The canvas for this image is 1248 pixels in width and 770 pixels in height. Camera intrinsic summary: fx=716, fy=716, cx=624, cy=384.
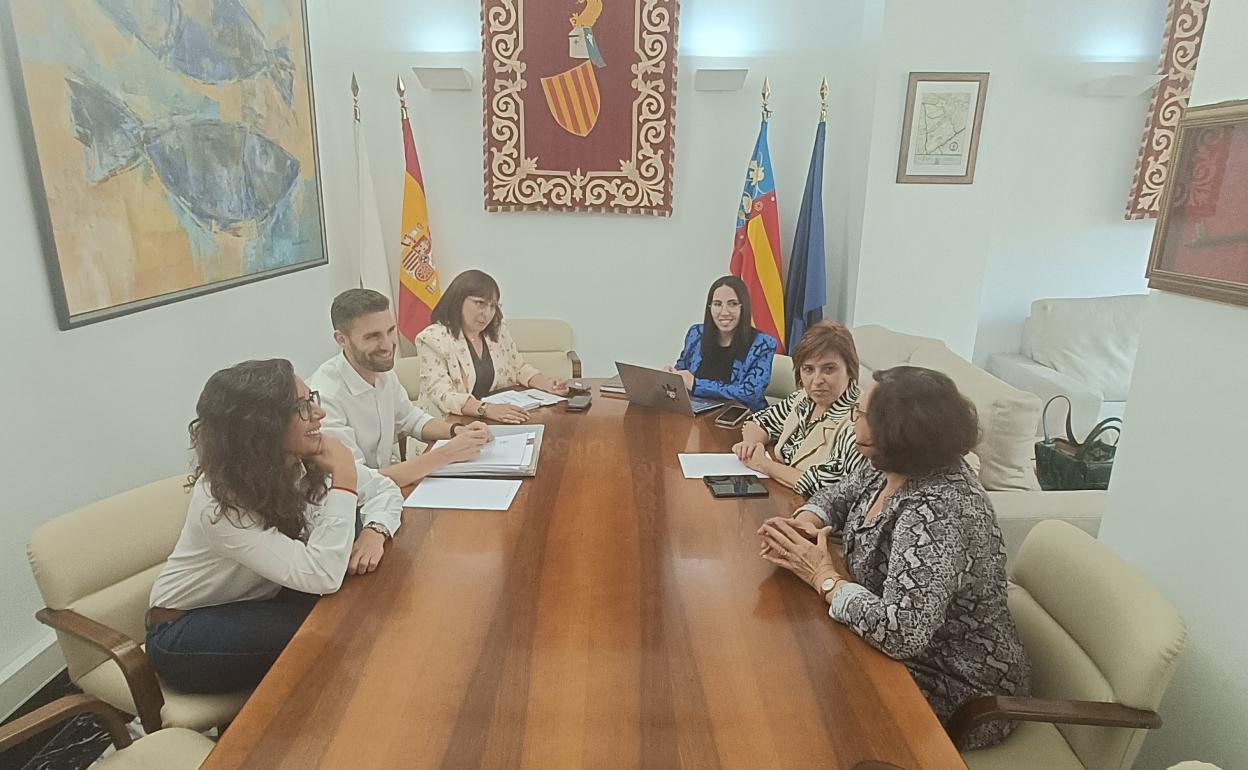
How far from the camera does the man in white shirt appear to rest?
215cm

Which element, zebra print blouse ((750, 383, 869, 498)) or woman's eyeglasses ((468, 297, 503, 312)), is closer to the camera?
zebra print blouse ((750, 383, 869, 498))

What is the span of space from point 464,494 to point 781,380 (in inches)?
67.8

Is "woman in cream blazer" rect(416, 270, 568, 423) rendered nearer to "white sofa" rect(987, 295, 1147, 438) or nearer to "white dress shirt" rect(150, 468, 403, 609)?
"white dress shirt" rect(150, 468, 403, 609)

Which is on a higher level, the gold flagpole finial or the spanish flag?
the gold flagpole finial

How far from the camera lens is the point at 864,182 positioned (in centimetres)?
382

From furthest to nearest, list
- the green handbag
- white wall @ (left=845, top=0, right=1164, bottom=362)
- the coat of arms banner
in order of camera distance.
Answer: the coat of arms banner, white wall @ (left=845, top=0, right=1164, bottom=362), the green handbag

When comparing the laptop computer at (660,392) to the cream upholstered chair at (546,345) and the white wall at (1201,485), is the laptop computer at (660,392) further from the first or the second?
the white wall at (1201,485)

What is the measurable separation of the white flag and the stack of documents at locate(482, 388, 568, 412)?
1.74 m

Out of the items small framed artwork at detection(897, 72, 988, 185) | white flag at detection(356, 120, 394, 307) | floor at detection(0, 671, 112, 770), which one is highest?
small framed artwork at detection(897, 72, 988, 185)

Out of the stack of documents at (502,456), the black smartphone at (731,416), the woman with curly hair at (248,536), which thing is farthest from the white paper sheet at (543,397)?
the woman with curly hair at (248,536)

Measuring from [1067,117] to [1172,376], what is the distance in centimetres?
343

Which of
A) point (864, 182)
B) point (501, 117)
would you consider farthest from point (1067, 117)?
point (501, 117)

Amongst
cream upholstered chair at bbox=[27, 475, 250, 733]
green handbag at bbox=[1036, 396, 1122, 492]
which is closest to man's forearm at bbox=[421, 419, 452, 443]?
cream upholstered chair at bbox=[27, 475, 250, 733]

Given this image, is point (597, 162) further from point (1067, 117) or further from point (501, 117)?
point (1067, 117)
